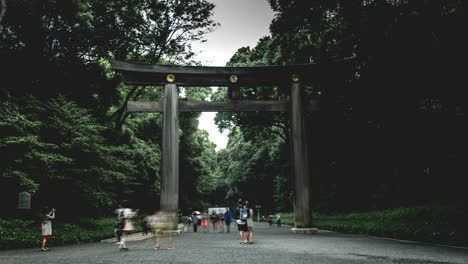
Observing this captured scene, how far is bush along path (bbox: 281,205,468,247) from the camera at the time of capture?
10.5 m

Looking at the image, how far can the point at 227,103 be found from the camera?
17.4 metres

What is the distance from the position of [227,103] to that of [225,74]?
4.94 ft

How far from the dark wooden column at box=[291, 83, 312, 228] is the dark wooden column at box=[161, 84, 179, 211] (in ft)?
19.0

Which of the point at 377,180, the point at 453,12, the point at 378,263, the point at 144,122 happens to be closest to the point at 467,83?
the point at 453,12


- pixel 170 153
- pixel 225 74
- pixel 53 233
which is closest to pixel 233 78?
pixel 225 74

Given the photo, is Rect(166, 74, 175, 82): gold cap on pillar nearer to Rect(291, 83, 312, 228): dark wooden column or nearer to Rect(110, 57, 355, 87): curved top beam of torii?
Rect(110, 57, 355, 87): curved top beam of torii

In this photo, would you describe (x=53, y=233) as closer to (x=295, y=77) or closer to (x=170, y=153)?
(x=170, y=153)

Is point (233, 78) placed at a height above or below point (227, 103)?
above

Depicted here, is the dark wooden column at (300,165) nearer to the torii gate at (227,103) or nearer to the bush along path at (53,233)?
the torii gate at (227,103)

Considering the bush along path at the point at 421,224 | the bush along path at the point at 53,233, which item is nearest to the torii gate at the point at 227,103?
the bush along path at the point at 421,224

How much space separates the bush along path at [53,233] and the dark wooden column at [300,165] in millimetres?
9491

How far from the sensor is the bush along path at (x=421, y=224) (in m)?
10.5

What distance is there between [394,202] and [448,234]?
706cm

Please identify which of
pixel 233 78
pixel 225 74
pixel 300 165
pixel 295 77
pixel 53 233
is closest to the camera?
pixel 53 233
